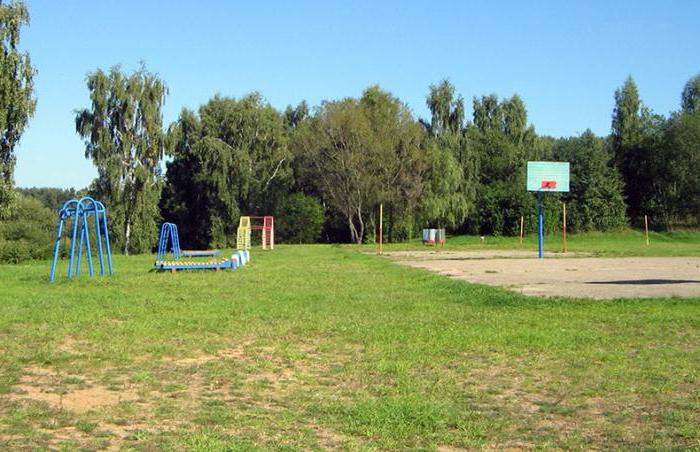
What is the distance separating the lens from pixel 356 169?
2223 inches

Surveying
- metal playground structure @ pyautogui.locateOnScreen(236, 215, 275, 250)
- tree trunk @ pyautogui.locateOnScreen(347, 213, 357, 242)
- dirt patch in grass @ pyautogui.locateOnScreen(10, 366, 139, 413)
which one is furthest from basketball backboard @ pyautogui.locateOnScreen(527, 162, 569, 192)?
dirt patch in grass @ pyautogui.locateOnScreen(10, 366, 139, 413)

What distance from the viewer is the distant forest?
171 feet

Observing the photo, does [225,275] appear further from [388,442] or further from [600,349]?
[388,442]

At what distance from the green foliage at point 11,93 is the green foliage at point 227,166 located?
24.5 meters

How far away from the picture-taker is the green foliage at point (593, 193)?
5956cm

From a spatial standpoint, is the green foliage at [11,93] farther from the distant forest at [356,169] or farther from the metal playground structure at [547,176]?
the metal playground structure at [547,176]

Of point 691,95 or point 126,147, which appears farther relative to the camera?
point 691,95

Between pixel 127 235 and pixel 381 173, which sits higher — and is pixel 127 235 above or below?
below

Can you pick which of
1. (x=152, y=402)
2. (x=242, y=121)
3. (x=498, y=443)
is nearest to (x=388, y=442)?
(x=498, y=443)

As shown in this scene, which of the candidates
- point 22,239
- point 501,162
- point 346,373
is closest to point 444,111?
point 501,162

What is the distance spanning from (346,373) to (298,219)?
179 feet

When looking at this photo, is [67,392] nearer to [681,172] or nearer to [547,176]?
[547,176]

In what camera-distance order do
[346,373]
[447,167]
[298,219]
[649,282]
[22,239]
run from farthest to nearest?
1. [298,219]
2. [447,167]
3. [22,239]
4. [649,282]
5. [346,373]

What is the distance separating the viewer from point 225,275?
68.2 feet
